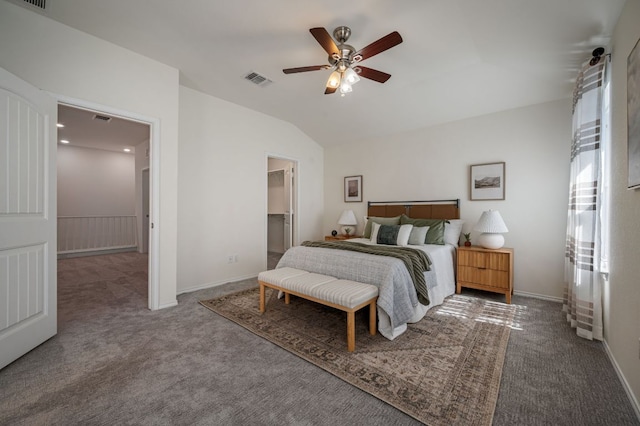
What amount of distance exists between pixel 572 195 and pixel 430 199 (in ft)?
6.07

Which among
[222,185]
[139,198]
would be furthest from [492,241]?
[139,198]

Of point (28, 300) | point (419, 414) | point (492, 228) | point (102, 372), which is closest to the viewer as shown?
point (419, 414)

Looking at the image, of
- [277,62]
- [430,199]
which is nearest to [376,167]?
[430,199]

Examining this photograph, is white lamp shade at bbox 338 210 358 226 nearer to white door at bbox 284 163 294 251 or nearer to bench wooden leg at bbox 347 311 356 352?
white door at bbox 284 163 294 251

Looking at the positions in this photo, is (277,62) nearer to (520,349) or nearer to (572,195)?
(572,195)

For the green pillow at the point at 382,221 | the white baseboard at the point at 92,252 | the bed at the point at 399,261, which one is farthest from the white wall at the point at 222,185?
the white baseboard at the point at 92,252

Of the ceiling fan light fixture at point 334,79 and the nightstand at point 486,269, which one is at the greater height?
the ceiling fan light fixture at point 334,79

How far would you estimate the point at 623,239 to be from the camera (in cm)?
180

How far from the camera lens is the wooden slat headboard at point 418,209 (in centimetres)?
410

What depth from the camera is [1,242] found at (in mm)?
1886

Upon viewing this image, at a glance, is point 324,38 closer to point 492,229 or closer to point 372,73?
point 372,73

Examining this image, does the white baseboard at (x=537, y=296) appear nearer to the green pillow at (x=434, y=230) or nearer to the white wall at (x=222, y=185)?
the green pillow at (x=434, y=230)

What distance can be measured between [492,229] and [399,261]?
5.17 feet

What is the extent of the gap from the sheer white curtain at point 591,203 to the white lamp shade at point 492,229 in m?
0.87
